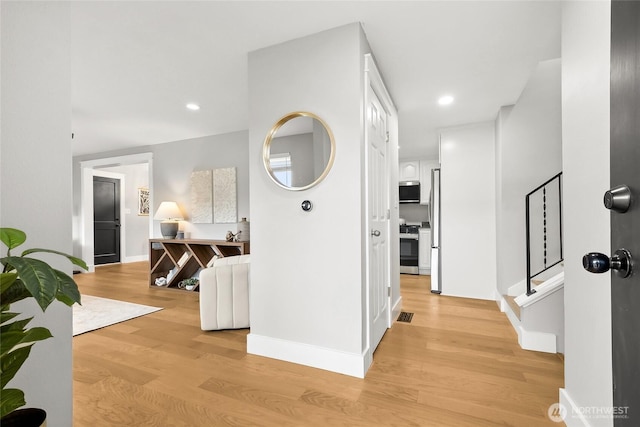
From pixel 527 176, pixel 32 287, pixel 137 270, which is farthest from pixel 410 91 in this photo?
pixel 137 270

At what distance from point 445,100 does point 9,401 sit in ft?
11.7

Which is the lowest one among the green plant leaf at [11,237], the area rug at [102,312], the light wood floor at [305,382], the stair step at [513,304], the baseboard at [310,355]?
the area rug at [102,312]

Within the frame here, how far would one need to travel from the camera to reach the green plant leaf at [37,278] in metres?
0.57

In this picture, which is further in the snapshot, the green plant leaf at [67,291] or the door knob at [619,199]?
the green plant leaf at [67,291]

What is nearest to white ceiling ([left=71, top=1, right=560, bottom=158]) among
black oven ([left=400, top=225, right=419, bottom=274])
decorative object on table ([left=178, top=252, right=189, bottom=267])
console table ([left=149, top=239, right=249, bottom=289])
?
console table ([left=149, top=239, right=249, bottom=289])

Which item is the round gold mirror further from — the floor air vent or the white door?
the floor air vent

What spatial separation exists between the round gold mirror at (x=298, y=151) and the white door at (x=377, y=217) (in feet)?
1.02

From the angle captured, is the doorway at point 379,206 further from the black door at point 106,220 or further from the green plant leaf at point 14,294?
the black door at point 106,220

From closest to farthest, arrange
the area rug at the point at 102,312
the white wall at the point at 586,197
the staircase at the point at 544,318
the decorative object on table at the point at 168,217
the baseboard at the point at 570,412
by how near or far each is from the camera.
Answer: the white wall at the point at 586,197, the baseboard at the point at 570,412, the staircase at the point at 544,318, the area rug at the point at 102,312, the decorative object on table at the point at 168,217

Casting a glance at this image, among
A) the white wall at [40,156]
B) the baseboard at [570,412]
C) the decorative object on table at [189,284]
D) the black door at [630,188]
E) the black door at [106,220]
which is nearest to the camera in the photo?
the black door at [630,188]

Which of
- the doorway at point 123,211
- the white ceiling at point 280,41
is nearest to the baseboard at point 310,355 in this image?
the white ceiling at point 280,41

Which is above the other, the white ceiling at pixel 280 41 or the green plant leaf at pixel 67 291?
the white ceiling at pixel 280 41

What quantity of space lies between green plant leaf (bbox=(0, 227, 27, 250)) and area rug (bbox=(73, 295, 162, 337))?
2.60 meters

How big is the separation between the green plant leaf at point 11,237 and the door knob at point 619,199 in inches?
49.5
